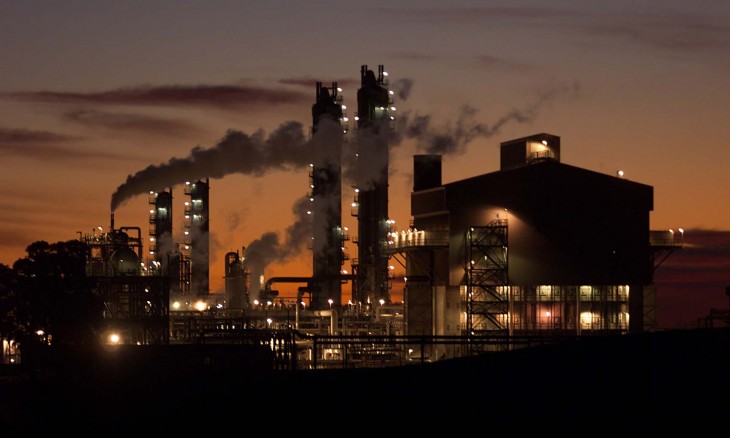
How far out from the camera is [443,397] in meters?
34.3

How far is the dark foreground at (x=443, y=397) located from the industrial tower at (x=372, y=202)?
5572cm

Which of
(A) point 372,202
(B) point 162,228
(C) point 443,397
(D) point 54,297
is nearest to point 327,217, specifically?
(A) point 372,202

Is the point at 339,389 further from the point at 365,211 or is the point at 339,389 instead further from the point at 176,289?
the point at 176,289

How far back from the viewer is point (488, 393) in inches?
Answer: 1361

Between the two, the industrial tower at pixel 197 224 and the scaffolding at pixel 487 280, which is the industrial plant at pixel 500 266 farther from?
the industrial tower at pixel 197 224

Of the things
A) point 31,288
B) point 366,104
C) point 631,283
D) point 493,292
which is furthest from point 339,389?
point 366,104

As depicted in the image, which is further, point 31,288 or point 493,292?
point 493,292

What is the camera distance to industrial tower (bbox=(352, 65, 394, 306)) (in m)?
97.5

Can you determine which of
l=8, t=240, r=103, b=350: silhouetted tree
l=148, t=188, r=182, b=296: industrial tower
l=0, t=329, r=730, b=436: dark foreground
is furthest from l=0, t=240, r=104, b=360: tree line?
A: l=148, t=188, r=182, b=296: industrial tower

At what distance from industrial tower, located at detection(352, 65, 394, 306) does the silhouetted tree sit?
32113mm

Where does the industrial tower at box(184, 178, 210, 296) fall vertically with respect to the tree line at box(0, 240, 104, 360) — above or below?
above

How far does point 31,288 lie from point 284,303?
43.7 metres

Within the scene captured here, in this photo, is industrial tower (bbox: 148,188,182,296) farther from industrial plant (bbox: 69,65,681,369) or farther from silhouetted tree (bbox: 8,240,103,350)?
silhouetted tree (bbox: 8,240,103,350)

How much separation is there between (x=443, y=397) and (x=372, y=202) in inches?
2691
